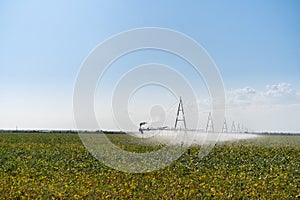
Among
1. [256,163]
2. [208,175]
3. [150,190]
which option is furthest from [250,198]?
[256,163]

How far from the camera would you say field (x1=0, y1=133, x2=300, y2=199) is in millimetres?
10867

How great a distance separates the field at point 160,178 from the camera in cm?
1087

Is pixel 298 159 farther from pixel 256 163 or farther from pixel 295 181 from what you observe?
pixel 295 181

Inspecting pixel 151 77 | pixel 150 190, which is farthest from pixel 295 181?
pixel 151 77

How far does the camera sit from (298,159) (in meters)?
19.5

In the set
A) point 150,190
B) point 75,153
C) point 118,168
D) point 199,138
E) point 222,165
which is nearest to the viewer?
point 150,190

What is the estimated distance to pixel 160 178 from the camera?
1355 centimetres

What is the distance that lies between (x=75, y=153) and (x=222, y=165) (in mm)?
7902

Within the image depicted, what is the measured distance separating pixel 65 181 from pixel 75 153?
7.81 metres

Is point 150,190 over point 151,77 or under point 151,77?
under

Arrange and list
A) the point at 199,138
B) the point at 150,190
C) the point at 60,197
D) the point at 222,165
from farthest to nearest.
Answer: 1. the point at 199,138
2. the point at 222,165
3. the point at 150,190
4. the point at 60,197

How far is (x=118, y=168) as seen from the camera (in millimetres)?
15672

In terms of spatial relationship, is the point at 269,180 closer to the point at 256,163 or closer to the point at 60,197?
the point at 256,163

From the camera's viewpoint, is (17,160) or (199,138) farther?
(199,138)
